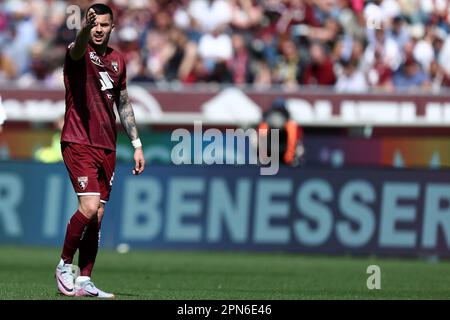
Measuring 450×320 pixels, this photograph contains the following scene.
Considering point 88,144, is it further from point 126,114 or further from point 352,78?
point 352,78

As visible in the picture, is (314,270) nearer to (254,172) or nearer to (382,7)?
(254,172)

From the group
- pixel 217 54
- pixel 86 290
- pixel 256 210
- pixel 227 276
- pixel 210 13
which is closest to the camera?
pixel 86 290

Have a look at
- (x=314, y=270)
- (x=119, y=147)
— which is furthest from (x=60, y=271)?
(x=119, y=147)

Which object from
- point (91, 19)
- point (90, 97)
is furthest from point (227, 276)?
point (91, 19)

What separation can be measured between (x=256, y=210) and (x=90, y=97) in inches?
331

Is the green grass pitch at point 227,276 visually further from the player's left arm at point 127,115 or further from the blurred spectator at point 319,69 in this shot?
the blurred spectator at point 319,69

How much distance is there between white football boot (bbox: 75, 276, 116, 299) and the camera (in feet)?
37.9

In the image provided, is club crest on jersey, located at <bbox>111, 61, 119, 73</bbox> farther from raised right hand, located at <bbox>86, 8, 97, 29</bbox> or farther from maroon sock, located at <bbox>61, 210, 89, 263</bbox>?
maroon sock, located at <bbox>61, 210, 89, 263</bbox>

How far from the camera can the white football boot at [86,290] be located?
11.5 meters

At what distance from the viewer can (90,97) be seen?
38.6 ft

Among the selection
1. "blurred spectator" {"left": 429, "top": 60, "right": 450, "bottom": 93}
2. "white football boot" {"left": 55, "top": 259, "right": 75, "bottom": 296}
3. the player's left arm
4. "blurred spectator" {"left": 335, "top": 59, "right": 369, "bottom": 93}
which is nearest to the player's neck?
the player's left arm

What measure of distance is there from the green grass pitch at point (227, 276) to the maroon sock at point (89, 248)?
0.36 m

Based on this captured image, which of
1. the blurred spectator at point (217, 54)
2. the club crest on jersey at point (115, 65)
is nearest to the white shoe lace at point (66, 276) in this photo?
the club crest on jersey at point (115, 65)

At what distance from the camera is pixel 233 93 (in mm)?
23188
